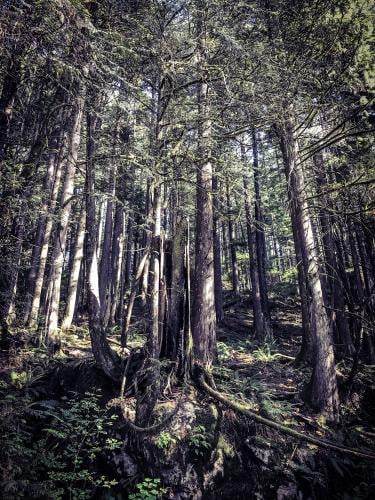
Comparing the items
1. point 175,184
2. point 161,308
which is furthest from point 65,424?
point 175,184

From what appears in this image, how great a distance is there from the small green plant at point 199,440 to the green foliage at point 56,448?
144cm

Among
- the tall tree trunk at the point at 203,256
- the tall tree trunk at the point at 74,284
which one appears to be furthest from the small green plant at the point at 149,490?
the tall tree trunk at the point at 74,284

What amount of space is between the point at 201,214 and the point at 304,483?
6.93m

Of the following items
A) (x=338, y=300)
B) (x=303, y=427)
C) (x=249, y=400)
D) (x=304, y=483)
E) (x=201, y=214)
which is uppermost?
(x=201, y=214)

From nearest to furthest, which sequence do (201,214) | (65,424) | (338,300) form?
1. (65,424)
2. (201,214)
3. (338,300)

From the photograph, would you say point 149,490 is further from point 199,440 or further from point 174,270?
point 174,270

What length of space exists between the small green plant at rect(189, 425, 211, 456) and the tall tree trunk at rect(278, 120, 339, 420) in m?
3.07

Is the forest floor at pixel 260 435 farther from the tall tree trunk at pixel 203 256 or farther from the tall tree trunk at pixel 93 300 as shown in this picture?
the tall tree trunk at pixel 203 256

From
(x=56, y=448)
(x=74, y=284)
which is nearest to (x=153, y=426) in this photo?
(x=56, y=448)

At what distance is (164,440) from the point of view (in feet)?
19.4

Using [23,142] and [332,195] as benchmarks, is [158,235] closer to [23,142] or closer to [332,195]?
[23,142]

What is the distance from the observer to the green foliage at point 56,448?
4.31m

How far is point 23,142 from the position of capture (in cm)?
668

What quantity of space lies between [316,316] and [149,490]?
5448 mm
